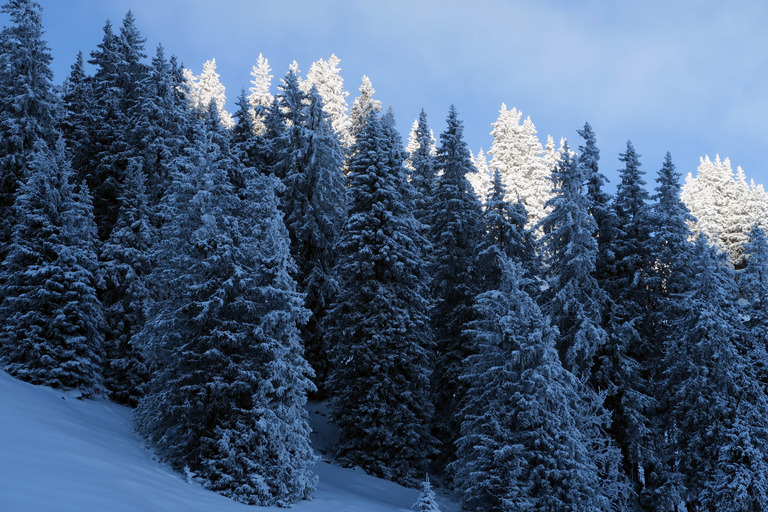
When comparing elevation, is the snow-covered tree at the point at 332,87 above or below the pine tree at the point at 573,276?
above

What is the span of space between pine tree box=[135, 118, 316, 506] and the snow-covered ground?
98 cm

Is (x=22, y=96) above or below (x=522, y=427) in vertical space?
above

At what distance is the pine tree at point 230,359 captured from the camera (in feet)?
53.0

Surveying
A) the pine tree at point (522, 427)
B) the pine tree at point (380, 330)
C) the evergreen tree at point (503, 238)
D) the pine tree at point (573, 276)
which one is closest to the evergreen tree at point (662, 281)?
→ the pine tree at point (573, 276)

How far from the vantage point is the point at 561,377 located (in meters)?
19.3

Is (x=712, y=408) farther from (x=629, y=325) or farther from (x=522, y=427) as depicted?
(x=522, y=427)

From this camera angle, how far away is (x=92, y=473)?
11.0m

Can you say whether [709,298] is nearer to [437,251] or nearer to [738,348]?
[738,348]

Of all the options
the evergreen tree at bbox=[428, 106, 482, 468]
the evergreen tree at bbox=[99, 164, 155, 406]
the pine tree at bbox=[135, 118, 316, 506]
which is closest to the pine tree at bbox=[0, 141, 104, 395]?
the evergreen tree at bbox=[99, 164, 155, 406]

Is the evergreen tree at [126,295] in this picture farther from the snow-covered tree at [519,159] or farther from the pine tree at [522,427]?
the snow-covered tree at [519,159]

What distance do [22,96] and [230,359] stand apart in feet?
75.0

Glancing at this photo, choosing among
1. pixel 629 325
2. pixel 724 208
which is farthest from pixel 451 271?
pixel 724 208

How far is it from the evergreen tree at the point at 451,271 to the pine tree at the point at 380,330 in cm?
117

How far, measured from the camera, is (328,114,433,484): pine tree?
23.4 meters
